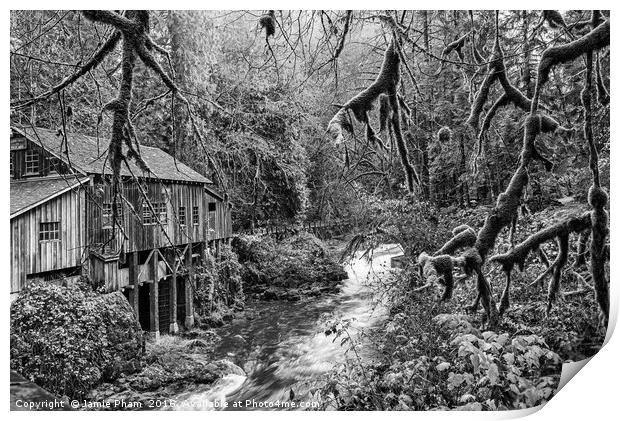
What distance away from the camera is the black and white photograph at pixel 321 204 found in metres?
2.35

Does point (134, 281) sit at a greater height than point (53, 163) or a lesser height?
lesser

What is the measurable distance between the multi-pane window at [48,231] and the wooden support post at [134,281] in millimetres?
498

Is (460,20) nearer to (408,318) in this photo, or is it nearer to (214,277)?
(408,318)

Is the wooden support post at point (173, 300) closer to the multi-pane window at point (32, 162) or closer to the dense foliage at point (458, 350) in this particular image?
the multi-pane window at point (32, 162)

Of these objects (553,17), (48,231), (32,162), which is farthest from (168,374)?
(553,17)

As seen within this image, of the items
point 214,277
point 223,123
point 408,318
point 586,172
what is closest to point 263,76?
point 223,123

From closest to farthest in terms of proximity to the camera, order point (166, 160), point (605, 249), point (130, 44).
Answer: point (130, 44)
point (605, 249)
point (166, 160)

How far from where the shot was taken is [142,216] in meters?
2.94

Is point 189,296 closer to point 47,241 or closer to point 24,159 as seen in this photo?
point 47,241

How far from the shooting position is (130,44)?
190 centimetres

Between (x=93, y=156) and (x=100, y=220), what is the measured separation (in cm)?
39

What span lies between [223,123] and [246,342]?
1761 millimetres

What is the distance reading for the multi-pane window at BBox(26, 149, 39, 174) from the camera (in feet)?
8.55
